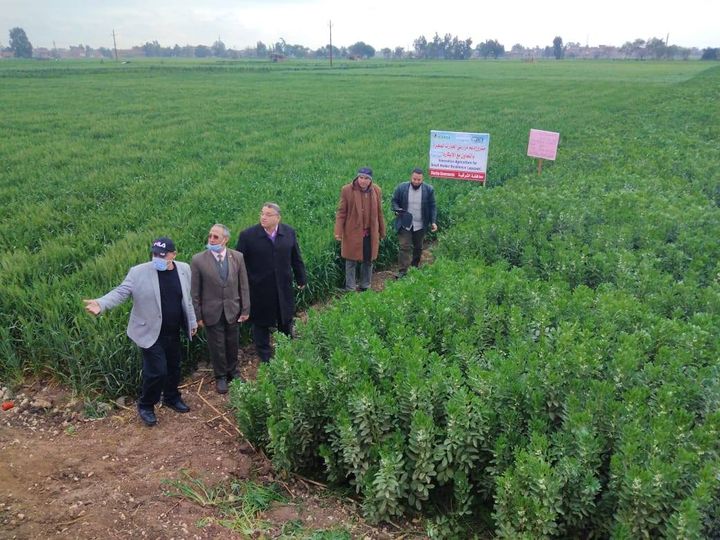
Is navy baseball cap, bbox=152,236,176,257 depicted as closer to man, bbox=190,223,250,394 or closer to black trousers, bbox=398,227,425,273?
man, bbox=190,223,250,394

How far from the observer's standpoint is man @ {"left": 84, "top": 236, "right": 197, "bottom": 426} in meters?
5.02

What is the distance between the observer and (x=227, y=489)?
14.0 feet

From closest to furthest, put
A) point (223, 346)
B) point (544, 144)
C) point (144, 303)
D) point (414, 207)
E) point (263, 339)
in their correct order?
point (144, 303), point (223, 346), point (263, 339), point (414, 207), point (544, 144)

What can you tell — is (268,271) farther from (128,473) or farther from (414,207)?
(414,207)

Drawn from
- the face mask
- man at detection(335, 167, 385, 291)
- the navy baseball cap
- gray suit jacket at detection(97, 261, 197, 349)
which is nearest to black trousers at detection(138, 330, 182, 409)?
gray suit jacket at detection(97, 261, 197, 349)

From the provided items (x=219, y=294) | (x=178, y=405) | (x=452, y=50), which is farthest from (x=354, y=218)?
(x=452, y=50)

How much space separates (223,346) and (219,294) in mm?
566

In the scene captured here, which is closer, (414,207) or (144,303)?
(144,303)

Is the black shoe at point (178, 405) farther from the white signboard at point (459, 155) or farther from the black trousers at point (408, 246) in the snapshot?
the white signboard at point (459, 155)

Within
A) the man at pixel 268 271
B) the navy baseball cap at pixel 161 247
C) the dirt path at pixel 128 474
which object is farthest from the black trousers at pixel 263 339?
the navy baseball cap at pixel 161 247

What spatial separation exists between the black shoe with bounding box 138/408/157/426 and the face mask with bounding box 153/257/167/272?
1.34 metres

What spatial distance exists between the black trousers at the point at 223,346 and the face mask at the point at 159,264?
0.93 metres

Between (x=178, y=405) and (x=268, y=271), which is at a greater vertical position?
(x=268, y=271)

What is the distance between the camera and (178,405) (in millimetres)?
5559
